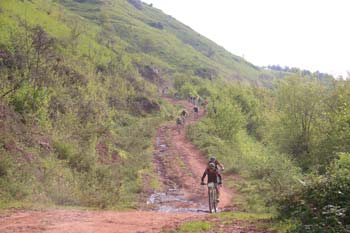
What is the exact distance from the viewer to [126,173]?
824 inches

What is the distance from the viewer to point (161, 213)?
13352mm

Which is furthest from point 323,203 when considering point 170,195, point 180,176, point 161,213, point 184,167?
point 184,167

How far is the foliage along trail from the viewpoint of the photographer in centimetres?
1054

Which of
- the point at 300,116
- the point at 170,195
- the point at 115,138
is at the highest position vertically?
the point at 300,116

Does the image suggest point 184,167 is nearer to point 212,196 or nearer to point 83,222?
point 212,196

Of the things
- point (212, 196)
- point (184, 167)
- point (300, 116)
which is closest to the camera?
point (212, 196)

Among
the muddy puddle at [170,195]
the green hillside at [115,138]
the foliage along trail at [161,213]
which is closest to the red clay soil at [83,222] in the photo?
the foliage along trail at [161,213]

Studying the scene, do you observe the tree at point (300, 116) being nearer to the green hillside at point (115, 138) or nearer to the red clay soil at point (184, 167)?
the green hillside at point (115, 138)

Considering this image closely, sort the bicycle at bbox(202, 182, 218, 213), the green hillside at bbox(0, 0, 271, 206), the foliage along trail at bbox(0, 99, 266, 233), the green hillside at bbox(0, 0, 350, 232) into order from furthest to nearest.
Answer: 1. the green hillside at bbox(0, 0, 271, 206)
2. the bicycle at bbox(202, 182, 218, 213)
3. the green hillside at bbox(0, 0, 350, 232)
4. the foliage along trail at bbox(0, 99, 266, 233)

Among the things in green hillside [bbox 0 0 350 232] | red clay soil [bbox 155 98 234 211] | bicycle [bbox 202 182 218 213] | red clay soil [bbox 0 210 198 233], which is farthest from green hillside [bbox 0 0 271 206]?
bicycle [bbox 202 182 218 213]

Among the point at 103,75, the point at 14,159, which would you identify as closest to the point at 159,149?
the point at 103,75

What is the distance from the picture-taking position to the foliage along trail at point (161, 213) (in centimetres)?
1054

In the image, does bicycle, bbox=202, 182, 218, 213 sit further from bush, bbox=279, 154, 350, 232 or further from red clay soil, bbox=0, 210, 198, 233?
bush, bbox=279, 154, 350, 232

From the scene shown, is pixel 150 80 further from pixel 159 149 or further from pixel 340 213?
pixel 340 213
